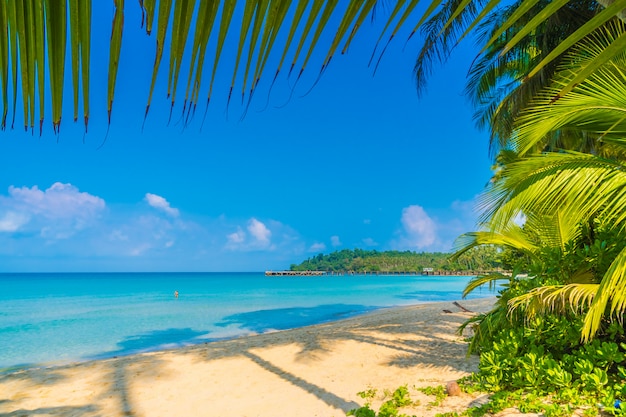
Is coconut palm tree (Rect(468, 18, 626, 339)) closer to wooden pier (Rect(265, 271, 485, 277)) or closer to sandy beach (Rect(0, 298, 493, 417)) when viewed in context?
sandy beach (Rect(0, 298, 493, 417))

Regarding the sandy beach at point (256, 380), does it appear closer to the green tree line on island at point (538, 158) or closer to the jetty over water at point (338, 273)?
the green tree line on island at point (538, 158)

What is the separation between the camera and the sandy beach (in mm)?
4805

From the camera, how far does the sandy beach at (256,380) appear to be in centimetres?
480

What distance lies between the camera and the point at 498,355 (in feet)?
12.4

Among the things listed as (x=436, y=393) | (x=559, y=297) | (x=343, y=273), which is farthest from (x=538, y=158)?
(x=343, y=273)

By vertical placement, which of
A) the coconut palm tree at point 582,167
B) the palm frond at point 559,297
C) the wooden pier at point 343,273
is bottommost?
the wooden pier at point 343,273

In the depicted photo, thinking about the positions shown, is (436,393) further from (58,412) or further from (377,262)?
(377,262)

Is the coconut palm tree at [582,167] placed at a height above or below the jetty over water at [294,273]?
above

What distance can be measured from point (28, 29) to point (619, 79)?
2908 millimetres

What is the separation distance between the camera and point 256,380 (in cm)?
A: 606

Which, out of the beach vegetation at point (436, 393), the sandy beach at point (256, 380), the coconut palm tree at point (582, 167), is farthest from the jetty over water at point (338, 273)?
the coconut palm tree at point (582, 167)

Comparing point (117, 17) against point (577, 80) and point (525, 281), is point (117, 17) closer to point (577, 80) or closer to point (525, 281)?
point (577, 80)

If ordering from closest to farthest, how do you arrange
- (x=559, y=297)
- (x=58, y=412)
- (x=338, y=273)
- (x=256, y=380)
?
(x=559, y=297) → (x=58, y=412) → (x=256, y=380) → (x=338, y=273)

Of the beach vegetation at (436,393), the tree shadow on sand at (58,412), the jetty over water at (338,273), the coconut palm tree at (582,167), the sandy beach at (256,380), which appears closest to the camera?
the coconut palm tree at (582,167)
